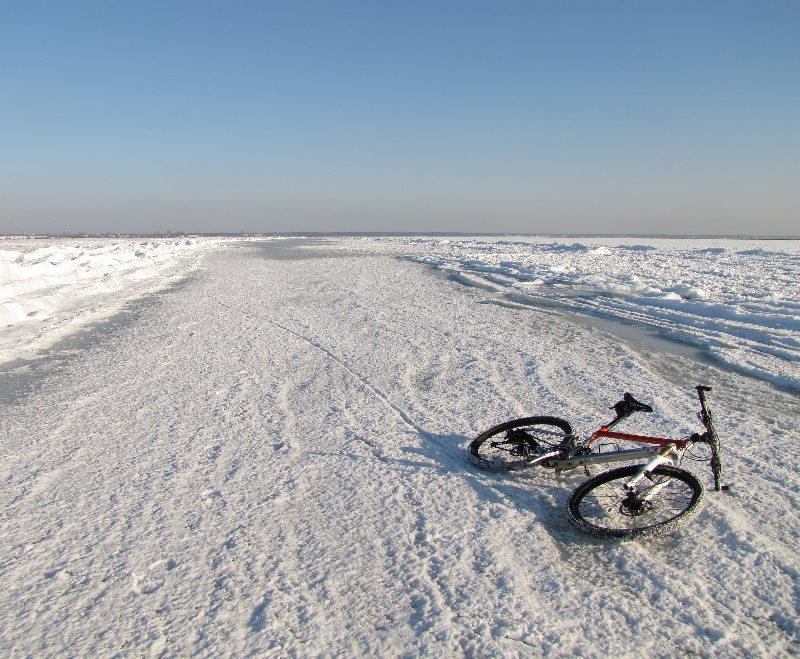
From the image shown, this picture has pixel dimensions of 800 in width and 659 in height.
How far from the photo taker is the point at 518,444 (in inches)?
165

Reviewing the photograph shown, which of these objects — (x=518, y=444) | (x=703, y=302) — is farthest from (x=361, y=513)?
(x=703, y=302)

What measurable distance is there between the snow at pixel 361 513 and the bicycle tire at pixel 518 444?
12 cm

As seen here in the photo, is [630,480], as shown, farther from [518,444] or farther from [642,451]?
[518,444]

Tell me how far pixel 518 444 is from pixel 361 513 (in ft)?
4.77

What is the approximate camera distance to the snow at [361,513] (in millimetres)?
2496

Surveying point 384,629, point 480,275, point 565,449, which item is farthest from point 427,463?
point 480,275

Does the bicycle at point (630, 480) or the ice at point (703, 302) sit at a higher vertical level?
the bicycle at point (630, 480)

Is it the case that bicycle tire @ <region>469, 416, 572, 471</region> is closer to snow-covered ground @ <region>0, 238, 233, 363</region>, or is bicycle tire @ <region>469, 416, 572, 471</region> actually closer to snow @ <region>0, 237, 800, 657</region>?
snow @ <region>0, 237, 800, 657</region>

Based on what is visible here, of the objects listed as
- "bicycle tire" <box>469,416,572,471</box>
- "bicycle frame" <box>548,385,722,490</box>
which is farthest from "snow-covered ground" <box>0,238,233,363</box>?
"bicycle frame" <box>548,385,722,490</box>

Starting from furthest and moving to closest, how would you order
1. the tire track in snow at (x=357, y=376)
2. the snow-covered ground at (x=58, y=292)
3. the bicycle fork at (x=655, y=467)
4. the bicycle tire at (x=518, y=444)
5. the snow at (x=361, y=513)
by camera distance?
the snow-covered ground at (x=58, y=292) → the tire track in snow at (x=357, y=376) → the bicycle tire at (x=518, y=444) → the bicycle fork at (x=655, y=467) → the snow at (x=361, y=513)

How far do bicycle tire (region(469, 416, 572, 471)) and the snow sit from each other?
12cm

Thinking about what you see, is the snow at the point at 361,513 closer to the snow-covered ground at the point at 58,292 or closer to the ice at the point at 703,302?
the ice at the point at 703,302

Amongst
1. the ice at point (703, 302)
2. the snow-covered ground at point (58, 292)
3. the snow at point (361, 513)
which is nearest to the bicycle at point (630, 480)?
the snow at point (361, 513)

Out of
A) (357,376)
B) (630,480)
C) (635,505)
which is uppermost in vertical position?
(630,480)
